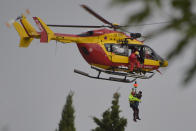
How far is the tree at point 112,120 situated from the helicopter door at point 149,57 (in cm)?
278

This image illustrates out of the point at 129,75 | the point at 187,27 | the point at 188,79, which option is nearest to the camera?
the point at 187,27

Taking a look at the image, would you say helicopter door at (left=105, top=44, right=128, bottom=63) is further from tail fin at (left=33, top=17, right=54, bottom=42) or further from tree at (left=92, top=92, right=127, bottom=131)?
tail fin at (left=33, top=17, right=54, bottom=42)

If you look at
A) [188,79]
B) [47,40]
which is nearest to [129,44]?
[47,40]

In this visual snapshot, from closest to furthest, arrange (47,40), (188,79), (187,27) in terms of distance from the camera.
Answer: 1. (187,27)
2. (188,79)
3. (47,40)

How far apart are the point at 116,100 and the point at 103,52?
3.34 meters

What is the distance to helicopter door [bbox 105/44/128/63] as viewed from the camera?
955 inches

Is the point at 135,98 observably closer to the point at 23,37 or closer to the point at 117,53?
the point at 117,53

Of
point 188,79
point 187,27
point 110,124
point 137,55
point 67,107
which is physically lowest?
point 188,79

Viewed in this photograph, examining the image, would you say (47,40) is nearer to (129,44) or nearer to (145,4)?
(129,44)

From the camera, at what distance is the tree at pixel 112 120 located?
2500 cm

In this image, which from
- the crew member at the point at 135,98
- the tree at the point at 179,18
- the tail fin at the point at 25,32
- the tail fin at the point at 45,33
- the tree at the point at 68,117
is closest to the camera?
the tree at the point at 179,18

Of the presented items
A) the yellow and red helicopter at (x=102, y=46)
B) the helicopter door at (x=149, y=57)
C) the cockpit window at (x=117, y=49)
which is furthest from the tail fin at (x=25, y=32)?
the helicopter door at (x=149, y=57)

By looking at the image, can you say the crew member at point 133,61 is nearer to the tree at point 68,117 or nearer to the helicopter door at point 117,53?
the helicopter door at point 117,53

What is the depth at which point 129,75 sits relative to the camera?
80.1ft
